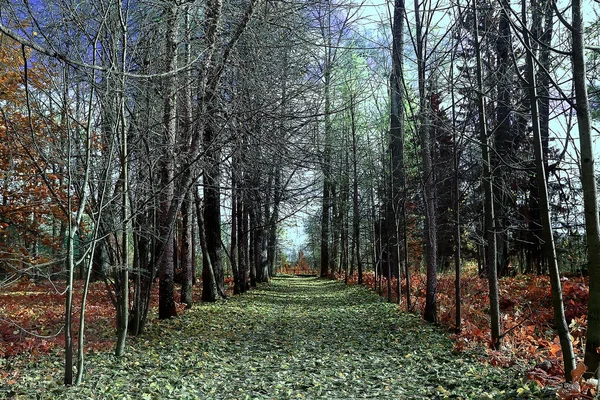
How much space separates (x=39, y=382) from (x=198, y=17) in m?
4.47

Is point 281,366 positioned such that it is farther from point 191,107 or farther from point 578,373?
point 191,107

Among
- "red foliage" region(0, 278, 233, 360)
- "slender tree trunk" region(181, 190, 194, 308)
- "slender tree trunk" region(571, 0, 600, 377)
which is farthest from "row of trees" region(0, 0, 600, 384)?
"slender tree trunk" region(181, 190, 194, 308)

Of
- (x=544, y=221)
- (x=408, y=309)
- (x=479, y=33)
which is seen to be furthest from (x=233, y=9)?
(x=408, y=309)

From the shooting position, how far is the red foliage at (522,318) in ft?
17.8

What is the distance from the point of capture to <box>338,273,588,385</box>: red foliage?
5.41m

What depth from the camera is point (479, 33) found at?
6164 millimetres

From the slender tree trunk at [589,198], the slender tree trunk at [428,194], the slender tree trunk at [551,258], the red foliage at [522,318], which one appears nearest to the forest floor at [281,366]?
the red foliage at [522,318]

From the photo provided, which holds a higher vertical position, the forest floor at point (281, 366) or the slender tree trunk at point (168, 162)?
the slender tree trunk at point (168, 162)

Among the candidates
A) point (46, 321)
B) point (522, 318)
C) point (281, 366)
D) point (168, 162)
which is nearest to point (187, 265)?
point (46, 321)

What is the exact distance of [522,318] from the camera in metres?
8.85

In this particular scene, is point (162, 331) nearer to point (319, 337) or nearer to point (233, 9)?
point (319, 337)

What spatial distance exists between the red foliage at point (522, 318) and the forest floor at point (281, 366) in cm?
28

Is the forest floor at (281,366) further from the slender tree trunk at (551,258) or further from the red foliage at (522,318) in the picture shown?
the slender tree trunk at (551,258)

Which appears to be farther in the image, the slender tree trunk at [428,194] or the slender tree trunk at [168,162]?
the slender tree trunk at [428,194]
